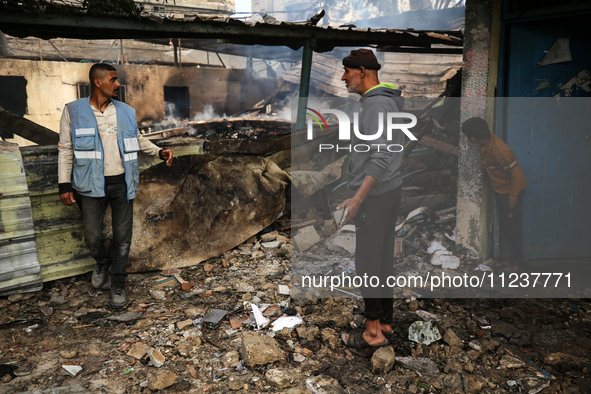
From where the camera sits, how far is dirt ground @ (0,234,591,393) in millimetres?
2918

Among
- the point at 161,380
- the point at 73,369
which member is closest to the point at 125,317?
the point at 73,369

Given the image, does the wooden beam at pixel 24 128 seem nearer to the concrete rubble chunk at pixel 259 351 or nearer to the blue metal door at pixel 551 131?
the concrete rubble chunk at pixel 259 351

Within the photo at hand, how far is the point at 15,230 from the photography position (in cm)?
404

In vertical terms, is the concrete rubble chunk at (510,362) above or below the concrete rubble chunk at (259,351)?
below

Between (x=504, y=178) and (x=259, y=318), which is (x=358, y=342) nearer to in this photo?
(x=259, y=318)

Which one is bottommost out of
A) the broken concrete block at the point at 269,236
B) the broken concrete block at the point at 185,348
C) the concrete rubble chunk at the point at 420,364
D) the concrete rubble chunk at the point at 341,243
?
the concrete rubble chunk at the point at 420,364

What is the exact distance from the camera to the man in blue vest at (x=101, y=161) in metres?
3.66

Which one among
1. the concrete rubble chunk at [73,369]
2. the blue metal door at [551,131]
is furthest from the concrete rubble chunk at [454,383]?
the blue metal door at [551,131]

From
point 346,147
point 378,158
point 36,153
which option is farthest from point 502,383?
point 346,147

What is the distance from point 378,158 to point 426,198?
12.9 ft

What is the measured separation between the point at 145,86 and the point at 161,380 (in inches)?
506

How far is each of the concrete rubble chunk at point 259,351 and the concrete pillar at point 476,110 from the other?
3.15 metres

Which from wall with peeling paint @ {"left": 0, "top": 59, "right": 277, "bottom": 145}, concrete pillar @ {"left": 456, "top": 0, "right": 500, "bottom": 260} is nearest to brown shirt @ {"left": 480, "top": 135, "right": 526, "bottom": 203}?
concrete pillar @ {"left": 456, "top": 0, "right": 500, "bottom": 260}

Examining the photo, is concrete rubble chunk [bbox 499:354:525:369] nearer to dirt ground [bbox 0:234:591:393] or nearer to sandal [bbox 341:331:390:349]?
dirt ground [bbox 0:234:591:393]
